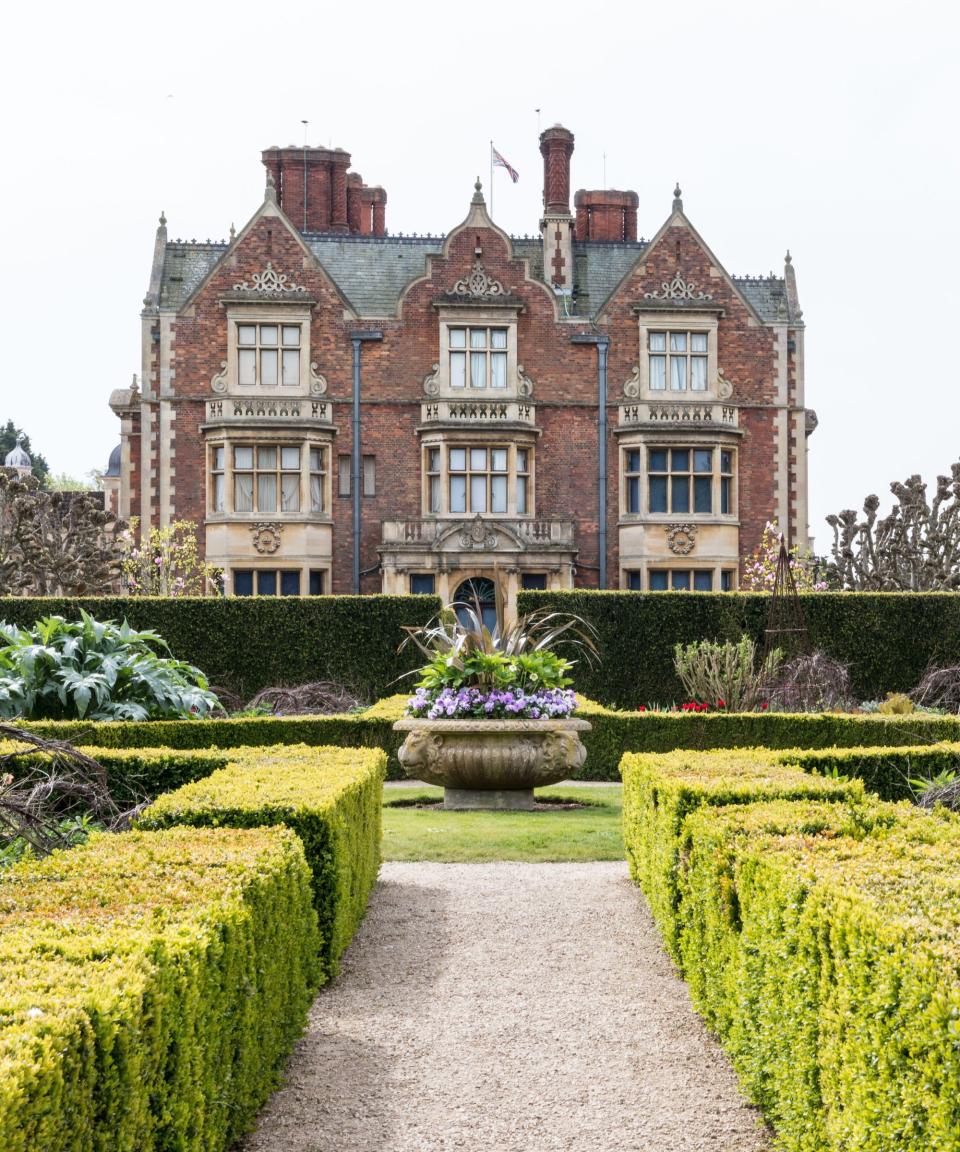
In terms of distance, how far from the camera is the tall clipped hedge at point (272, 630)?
20.2 m

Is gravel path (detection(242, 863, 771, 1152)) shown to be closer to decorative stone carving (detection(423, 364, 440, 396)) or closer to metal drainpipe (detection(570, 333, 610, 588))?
metal drainpipe (detection(570, 333, 610, 588))

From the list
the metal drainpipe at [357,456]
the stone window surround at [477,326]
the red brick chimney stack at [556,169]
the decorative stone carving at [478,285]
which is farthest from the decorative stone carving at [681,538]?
the red brick chimney stack at [556,169]

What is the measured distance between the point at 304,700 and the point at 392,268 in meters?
16.5

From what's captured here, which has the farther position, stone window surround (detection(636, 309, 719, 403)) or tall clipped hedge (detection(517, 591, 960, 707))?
stone window surround (detection(636, 309, 719, 403))

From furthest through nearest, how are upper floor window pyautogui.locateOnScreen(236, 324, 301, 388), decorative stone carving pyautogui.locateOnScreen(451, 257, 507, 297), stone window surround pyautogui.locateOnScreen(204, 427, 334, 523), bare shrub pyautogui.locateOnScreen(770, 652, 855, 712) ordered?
decorative stone carving pyautogui.locateOnScreen(451, 257, 507, 297), upper floor window pyautogui.locateOnScreen(236, 324, 301, 388), stone window surround pyautogui.locateOnScreen(204, 427, 334, 523), bare shrub pyautogui.locateOnScreen(770, 652, 855, 712)

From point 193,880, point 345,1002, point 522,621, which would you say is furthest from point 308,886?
point 522,621

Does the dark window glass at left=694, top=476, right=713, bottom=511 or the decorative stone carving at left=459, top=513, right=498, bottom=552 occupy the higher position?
the dark window glass at left=694, top=476, right=713, bottom=511

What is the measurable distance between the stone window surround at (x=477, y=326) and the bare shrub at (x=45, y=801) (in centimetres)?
2130

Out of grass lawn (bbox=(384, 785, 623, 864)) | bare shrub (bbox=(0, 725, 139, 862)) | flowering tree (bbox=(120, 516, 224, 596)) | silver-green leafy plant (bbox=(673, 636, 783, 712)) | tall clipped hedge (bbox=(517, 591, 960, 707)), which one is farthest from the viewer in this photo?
flowering tree (bbox=(120, 516, 224, 596))

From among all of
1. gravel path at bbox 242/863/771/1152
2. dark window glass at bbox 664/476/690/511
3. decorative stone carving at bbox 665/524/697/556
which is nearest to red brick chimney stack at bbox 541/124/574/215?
dark window glass at bbox 664/476/690/511

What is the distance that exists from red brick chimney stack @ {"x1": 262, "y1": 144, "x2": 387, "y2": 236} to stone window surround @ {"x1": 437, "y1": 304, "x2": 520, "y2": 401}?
17.9 ft


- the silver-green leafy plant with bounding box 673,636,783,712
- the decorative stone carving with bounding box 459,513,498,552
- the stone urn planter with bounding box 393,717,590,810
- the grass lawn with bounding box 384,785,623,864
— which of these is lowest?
the grass lawn with bounding box 384,785,623,864

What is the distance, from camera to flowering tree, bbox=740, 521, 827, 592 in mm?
28828

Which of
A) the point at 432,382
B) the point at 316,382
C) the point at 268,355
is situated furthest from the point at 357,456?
the point at 268,355
